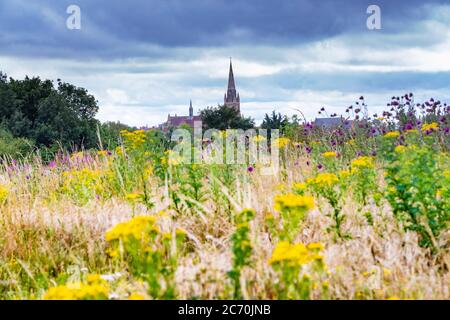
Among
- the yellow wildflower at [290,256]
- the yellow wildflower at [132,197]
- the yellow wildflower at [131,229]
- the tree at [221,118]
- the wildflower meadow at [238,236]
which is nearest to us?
the yellow wildflower at [290,256]

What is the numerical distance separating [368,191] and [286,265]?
2.86 metres

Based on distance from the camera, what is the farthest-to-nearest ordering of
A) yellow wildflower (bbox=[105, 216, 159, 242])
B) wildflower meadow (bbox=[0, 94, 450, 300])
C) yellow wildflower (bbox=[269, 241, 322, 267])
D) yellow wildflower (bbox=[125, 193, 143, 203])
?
1. yellow wildflower (bbox=[125, 193, 143, 203])
2. wildflower meadow (bbox=[0, 94, 450, 300])
3. yellow wildflower (bbox=[105, 216, 159, 242])
4. yellow wildflower (bbox=[269, 241, 322, 267])

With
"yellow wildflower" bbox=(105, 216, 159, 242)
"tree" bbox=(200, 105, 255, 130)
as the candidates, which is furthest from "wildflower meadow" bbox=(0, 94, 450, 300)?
"tree" bbox=(200, 105, 255, 130)

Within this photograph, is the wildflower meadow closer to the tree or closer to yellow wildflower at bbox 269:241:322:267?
yellow wildflower at bbox 269:241:322:267

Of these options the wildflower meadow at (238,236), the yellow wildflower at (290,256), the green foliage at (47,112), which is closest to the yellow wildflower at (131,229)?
the wildflower meadow at (238,236)

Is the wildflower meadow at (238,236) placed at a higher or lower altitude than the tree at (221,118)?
lower

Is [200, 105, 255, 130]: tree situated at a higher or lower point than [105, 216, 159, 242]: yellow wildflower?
higher

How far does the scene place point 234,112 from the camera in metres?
39.8

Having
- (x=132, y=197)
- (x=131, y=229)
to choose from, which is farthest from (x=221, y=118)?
(x=131, y=229)

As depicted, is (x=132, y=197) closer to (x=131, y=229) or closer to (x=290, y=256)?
(x=131, y=229)

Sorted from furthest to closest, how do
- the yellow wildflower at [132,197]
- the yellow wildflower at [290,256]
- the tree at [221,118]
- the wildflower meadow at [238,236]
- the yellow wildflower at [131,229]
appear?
1. the tree at [221,118]
2. the yellow wildflower at [132,197]
3. the wildflower meadow at [238,236]
4. the yellow wildflower at [131,229]
5. the yellow wildflower at [290,256]

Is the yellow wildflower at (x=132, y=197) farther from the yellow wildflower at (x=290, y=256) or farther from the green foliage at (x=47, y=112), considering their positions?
the green foliage at (x=47, y=112)
